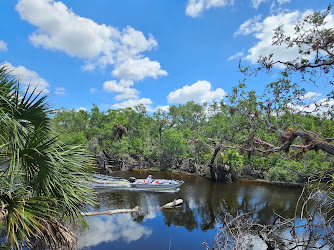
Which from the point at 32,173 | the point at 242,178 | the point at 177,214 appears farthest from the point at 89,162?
the point at 242,178

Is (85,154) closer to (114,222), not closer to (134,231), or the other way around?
(134,231)

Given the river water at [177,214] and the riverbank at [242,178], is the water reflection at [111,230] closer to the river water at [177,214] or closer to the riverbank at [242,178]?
the river water at [177,214]

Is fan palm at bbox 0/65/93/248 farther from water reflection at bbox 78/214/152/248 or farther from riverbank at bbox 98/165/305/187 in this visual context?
riverbank at bbox 98/165/305/187

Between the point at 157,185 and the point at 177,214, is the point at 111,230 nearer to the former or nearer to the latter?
the point at 177,214

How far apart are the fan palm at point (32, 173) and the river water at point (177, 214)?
4.15m

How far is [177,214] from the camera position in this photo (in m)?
14.1

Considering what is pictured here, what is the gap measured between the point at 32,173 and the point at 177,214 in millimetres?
11573

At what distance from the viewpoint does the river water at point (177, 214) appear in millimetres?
10391

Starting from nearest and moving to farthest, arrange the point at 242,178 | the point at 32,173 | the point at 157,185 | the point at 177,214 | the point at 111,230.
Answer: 1. the point at 32,173
2. the point at 111,230
3. the point at 177,214
4. the point at 157,185
5. the point at 242,178

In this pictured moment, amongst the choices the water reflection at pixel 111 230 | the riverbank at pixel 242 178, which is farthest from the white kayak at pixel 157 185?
the riverbank at pixel 242 178

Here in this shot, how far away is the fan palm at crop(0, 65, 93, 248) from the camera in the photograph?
3521mm

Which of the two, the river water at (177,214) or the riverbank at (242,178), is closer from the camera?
the river water at (177,214)

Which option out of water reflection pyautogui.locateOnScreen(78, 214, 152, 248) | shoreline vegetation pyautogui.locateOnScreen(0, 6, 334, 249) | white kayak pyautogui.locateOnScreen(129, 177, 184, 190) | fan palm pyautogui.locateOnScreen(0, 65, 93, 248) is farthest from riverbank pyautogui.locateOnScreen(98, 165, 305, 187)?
fan palm pyautogui.locateOnScreen(0, 65, 93, 248)

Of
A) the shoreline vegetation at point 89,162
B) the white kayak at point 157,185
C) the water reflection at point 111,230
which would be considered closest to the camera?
the shoreline vegetation at point 89,162
